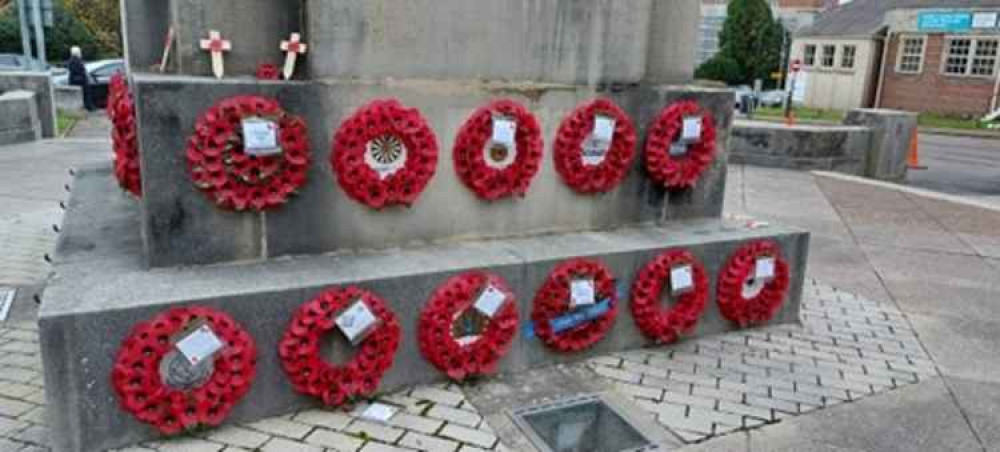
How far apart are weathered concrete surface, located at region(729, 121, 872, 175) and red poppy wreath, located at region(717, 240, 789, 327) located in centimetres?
735

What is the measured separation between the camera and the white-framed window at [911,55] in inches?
1225

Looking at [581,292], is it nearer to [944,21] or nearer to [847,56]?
[944,21]

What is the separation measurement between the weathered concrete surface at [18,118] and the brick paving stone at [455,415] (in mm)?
10957

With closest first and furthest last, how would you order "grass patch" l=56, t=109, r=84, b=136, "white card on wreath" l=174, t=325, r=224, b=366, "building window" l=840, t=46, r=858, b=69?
"white card on wreath" l=174, t=325, r=224, b=366, "grass patch" l=56, t=109, r=84, b=136, "building window" l=840, t=46, r=858, b=69

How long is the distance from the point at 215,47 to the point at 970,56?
3290cm

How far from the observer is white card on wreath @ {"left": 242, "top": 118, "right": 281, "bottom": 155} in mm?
3346

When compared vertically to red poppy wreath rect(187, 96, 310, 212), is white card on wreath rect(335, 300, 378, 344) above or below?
below

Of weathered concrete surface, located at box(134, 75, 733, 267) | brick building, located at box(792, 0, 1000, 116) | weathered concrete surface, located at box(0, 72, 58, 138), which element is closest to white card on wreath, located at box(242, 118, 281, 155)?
weathered concrete surface, located at box(134, 75, 733, 267)

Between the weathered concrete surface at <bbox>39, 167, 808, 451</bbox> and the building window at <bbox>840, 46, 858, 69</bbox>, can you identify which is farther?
the building window at <bbox>840, 46, 858, 69</bbox>

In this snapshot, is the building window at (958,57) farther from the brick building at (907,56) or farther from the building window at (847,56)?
the building window at (847,56)

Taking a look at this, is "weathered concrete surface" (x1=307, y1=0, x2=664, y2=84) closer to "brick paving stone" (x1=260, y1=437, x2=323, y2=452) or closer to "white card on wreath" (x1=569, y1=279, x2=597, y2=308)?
"white card on wreath" (x1=569, y1=279, x2=597, y2=308)

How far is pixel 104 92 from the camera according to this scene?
18000 millimetres

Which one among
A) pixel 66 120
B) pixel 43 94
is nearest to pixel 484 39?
pixel 43 94

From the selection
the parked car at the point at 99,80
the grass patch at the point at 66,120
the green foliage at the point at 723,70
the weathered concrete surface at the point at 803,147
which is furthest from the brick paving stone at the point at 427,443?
the green foliage at the point at 723,70
